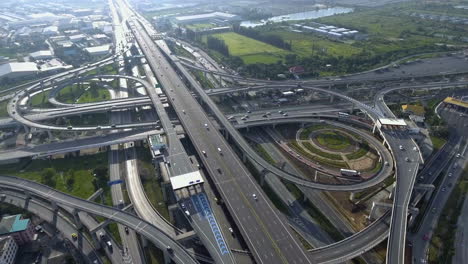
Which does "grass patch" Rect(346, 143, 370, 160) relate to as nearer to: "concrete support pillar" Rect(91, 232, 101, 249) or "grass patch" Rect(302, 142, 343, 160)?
"grass patch" Rect(302, 142, 343, 160)

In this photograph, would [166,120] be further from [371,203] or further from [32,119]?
[371,203]

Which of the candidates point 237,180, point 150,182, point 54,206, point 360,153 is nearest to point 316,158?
point 360,153

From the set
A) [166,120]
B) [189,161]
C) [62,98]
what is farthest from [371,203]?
[62,98]

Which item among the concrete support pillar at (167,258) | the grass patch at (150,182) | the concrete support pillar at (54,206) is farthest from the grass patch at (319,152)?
the concrete support pillar at (54,206)

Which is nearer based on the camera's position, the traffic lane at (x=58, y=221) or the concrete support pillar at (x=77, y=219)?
the traffic lane at (x=58, y=221)

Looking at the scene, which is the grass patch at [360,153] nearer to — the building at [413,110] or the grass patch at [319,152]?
the grass patch at [319,152]

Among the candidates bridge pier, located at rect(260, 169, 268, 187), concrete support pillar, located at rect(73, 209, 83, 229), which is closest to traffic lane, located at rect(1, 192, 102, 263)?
concrete support pillar, located at rect(73, 209, 83, 229)
